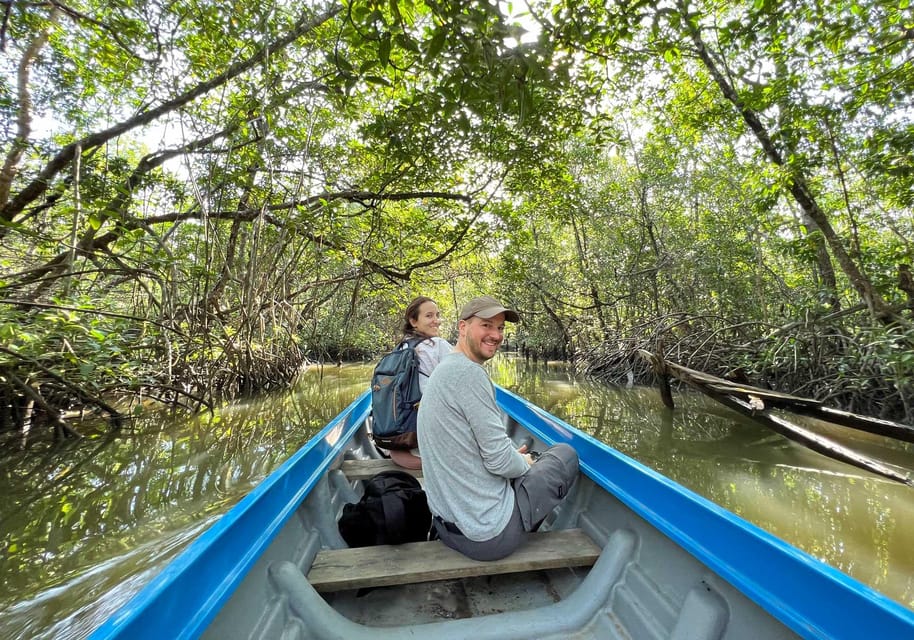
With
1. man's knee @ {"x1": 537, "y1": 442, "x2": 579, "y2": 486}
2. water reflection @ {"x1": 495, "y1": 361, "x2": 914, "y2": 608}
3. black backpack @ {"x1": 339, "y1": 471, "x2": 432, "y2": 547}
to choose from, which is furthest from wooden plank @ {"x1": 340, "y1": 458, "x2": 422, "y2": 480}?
water reflection @ {"x1": 495, "y1": 361, "x2": 914, "y2": 608}

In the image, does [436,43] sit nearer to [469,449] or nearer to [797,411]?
[469,449]

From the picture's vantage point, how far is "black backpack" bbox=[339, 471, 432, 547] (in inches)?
66.3

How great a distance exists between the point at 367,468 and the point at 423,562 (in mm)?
1126

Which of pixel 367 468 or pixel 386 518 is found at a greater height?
pixel 386 518

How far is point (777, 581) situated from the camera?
40.9 inches

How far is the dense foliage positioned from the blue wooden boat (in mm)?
1630

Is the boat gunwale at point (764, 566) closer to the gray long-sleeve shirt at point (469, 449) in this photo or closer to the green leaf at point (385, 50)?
the gray long-sleeve shirt at point (469, 449)

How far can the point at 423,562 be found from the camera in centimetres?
150

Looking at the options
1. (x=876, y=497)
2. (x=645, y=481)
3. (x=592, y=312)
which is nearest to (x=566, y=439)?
(x=645, y=481)

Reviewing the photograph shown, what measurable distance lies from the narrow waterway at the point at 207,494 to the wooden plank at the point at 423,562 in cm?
141

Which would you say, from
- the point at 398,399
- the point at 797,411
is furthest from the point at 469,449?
the point at 797,411

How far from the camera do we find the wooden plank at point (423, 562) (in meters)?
1.42

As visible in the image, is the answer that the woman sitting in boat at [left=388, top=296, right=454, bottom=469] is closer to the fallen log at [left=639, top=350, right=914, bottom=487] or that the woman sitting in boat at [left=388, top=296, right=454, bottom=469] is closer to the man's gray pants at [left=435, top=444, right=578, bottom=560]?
the man's gray pants at [left=435, top=444, right=578, bottom=560]

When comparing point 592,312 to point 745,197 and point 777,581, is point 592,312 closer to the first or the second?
point 745,197
